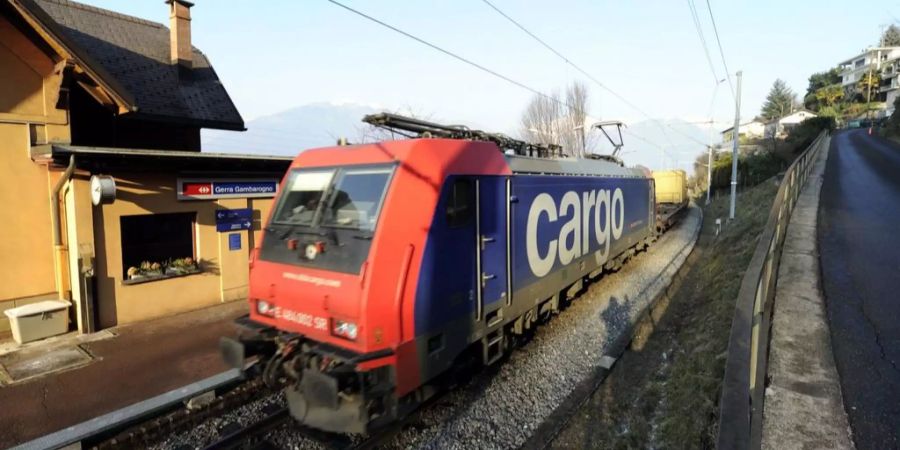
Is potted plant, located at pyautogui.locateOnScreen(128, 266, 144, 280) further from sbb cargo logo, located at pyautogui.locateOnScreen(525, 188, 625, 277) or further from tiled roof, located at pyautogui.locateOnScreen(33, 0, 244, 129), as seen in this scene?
sbb cargo logo, located at pyautogui.locateOnScreen(525, 188, 625, 277)

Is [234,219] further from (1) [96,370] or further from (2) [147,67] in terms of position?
(2) [147,67]

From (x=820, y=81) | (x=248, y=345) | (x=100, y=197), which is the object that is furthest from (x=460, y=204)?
(x=820, y=81)

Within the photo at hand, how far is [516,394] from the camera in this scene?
637 cm

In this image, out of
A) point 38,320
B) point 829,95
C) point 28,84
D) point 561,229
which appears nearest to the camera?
point 561,229

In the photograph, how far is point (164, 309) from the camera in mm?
10273

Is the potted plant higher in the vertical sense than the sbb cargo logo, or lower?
lower

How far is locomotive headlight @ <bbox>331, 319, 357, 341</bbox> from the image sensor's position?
4.73m

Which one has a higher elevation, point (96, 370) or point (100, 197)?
point (100, 197)

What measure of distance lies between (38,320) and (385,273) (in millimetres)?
7853

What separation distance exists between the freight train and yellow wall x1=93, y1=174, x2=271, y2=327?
5472 mm

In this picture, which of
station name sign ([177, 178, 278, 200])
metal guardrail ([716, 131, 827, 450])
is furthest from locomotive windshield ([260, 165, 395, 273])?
station name sign ([177, 178, 278, 200])

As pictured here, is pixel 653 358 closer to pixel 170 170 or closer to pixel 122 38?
pixel 170 170

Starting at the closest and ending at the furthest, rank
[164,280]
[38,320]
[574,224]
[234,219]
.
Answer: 1. [38,320]
2. [574,224]
3. [164,280]
4. [234,219]

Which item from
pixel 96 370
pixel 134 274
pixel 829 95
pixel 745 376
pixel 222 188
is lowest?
pixel 96 370
